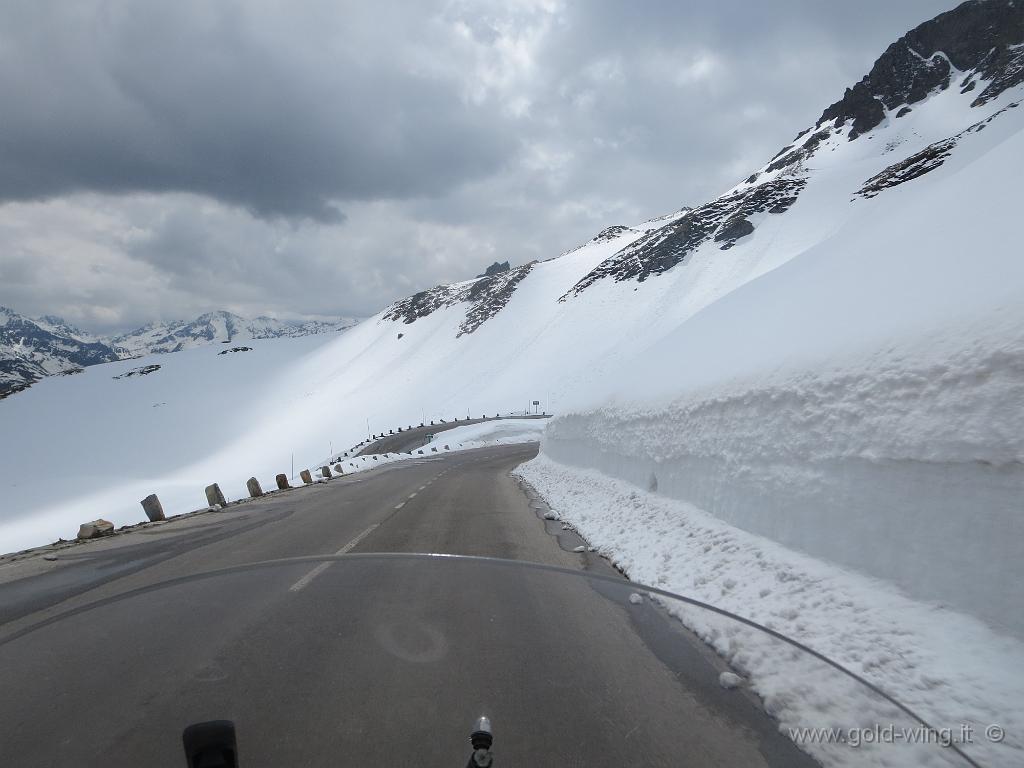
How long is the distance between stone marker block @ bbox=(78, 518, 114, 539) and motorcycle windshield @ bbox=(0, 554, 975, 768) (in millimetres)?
7248

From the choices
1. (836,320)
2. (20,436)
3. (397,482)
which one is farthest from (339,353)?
(836,320)

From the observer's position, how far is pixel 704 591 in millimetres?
5348

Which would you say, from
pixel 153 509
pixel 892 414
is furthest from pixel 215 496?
pixel 892 414

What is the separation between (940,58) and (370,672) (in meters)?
160

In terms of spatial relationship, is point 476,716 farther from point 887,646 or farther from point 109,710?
point 887,646

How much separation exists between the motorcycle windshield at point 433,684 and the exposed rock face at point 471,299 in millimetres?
121696

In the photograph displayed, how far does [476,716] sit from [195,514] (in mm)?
14218

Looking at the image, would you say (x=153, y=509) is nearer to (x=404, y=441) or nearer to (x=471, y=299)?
(x=404, y=441)

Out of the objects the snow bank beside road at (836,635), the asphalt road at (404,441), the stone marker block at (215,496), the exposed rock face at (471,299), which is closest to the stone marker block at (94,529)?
the stone marker block at (215,496)

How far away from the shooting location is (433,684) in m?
2.80

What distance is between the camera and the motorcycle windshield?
2248 mm

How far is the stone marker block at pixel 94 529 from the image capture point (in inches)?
410

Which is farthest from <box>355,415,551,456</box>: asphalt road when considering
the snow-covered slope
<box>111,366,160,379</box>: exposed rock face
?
<box>111,366,160,379</box>: exposed rock face

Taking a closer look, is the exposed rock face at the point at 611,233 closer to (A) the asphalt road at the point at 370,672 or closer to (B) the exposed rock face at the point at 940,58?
(B) the exposed rock face at the point at 940,58
